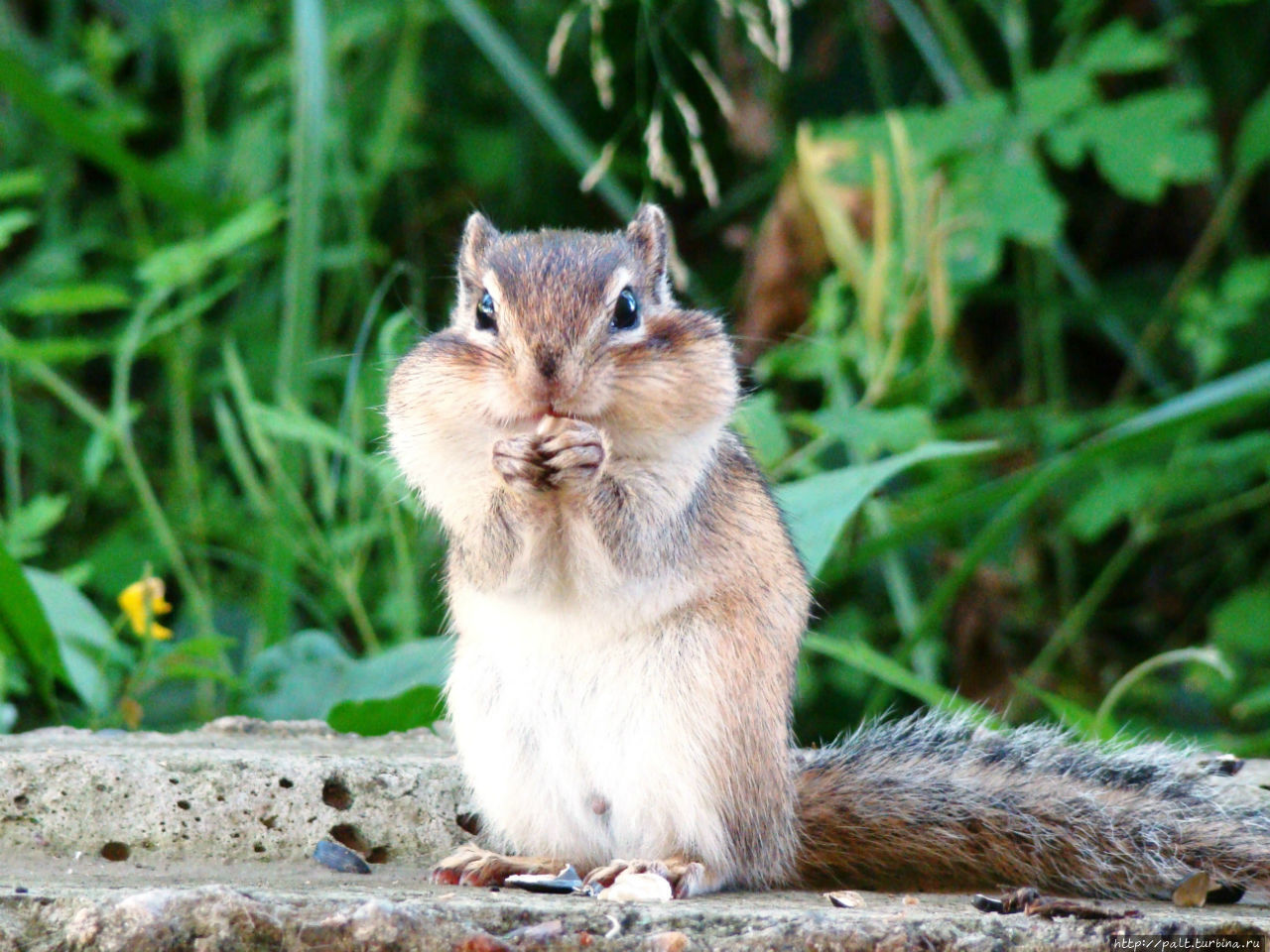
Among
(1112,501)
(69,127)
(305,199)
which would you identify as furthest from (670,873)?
(69,127)

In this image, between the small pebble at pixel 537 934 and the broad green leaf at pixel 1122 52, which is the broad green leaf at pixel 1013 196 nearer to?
the broad green leaf at pixel 1122 52

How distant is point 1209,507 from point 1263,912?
2.04 m

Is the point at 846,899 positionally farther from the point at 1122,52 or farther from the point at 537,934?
the point at 1122,52

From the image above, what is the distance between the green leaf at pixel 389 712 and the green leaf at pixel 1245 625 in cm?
192

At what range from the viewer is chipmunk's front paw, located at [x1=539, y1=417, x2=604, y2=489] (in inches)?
66.5

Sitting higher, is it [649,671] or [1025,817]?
[649,671]

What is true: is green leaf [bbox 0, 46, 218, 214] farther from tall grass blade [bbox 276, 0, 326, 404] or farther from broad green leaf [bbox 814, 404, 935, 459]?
broad green leaf [bbox 814, 404, 935, 459]

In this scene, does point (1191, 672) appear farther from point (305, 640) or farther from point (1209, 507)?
point (305, 640)

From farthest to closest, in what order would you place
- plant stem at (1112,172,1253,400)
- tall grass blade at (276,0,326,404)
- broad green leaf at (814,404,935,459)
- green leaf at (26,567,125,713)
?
plant stem at (1112,172,1253,400) < tall grass blade at (276,0,326,404) < broad green leaf at (814,404,935,459) < green leaf at (26,567,125,713)

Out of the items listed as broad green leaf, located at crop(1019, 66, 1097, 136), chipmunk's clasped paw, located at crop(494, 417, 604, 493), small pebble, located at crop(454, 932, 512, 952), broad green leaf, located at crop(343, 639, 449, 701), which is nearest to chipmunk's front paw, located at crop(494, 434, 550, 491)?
chipmunk's clasped paw, located at crop(494, 417, 604, 493)

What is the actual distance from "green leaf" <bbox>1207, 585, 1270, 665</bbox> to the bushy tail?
4.98 feet

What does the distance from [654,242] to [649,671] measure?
591mm

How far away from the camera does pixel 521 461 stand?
5.59 feet

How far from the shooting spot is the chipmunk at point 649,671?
1719 millimetres
